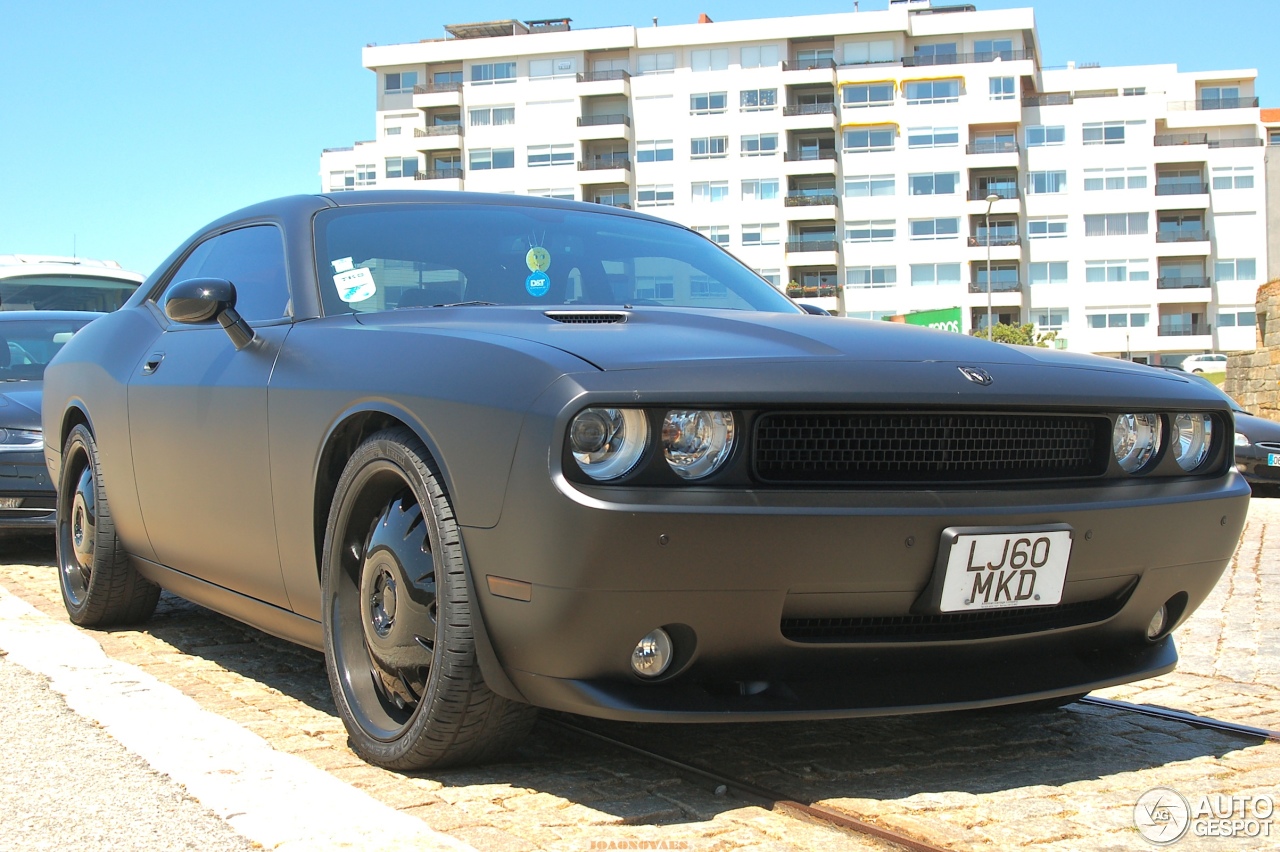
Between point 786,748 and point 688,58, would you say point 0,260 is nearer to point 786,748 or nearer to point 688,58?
point 786,748

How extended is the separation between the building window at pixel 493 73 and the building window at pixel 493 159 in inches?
158

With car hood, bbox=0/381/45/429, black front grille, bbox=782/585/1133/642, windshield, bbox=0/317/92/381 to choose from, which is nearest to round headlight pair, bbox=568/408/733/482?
black front grille, bbox=782/585/1133/642

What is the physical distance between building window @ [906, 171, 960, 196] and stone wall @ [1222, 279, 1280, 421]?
1977 inches

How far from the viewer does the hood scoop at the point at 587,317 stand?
3.21 meters

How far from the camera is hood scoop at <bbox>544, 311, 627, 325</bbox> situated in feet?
10.5

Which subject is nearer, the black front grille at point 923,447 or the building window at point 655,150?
the black front grille at point 923,447

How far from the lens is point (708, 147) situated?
7231cm

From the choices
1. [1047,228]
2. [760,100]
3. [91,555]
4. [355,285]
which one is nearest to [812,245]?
[760,100]

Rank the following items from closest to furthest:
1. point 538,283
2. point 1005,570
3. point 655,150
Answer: point 1005,570 → point 538,283 → point 655,150

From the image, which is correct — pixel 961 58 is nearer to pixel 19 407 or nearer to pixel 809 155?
pixel 809 155

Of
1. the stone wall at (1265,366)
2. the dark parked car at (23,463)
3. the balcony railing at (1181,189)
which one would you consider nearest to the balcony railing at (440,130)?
the balcony railing at (1181,189)

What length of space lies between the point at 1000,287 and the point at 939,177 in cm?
667

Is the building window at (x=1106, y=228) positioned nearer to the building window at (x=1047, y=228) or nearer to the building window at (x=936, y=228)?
the building window at (x=1047, y=228)

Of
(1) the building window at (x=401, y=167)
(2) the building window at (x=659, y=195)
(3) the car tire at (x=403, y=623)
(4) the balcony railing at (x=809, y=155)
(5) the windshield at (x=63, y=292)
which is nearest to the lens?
(3) the car tire at (x=403, y=623)
